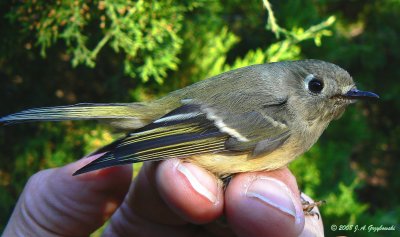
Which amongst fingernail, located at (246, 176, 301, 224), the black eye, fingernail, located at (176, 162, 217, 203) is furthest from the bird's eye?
fingernail, located at (176, 162, 217, 203)

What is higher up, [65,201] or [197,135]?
[197,135]

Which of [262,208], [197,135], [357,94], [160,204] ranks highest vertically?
[357,94]

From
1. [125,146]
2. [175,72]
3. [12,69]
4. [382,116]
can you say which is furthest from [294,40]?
[382,116]

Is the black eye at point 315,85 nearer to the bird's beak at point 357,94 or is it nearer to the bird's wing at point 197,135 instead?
the bird's beak at point 357,94

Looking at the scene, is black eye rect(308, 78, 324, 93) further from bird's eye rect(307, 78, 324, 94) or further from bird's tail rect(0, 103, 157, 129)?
bird's tail rect(0, 103, 157, 129)

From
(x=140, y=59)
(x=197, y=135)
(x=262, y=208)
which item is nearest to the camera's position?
(x=262, y=208)

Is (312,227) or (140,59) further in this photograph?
(140,59)

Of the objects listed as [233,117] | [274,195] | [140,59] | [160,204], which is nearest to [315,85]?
[233,117]

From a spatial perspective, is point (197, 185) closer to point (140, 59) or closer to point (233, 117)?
point (233, 117)
